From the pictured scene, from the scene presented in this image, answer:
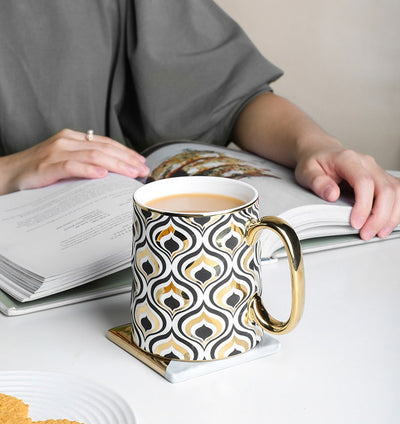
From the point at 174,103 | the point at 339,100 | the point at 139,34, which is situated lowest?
the point at 339,100

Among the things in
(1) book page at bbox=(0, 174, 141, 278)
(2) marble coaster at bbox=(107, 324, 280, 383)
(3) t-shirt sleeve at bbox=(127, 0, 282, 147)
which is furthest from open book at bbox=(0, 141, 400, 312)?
(3) t-shirt sleeve at bbox=(127, 0, 282, 147)

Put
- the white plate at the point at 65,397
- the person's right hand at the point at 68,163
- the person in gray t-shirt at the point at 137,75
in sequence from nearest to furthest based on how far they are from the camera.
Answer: the white plate at the point at 65,397
the person's right hand at the point at 68,163
the person in gray t-shirt at the point at 137,75

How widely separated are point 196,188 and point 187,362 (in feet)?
0.46

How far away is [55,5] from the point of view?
103 centimetres

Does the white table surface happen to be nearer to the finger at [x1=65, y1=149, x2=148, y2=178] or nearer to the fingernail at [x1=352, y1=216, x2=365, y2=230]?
the fingernail at [x1=352, y1=216, x2=365, y2=230]

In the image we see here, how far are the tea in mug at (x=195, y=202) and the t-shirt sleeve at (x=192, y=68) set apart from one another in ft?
1.91

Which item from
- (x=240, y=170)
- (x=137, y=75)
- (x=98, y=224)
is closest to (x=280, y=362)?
(x=98, y=224)

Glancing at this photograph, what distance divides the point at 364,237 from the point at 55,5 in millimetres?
625

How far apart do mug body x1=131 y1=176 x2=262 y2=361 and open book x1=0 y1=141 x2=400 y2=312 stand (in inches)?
5.0

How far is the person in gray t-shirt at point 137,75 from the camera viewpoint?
1.03 m

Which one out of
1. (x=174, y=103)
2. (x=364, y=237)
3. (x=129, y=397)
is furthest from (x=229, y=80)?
(x=129, y=397)

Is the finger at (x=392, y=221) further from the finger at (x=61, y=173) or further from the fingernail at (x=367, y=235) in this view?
the finger at (x=61, y=173)

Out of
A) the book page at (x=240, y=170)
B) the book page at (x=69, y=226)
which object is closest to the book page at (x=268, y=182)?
the book page at (x=240, y=170)

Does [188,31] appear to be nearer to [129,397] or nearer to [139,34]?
[139,34]
